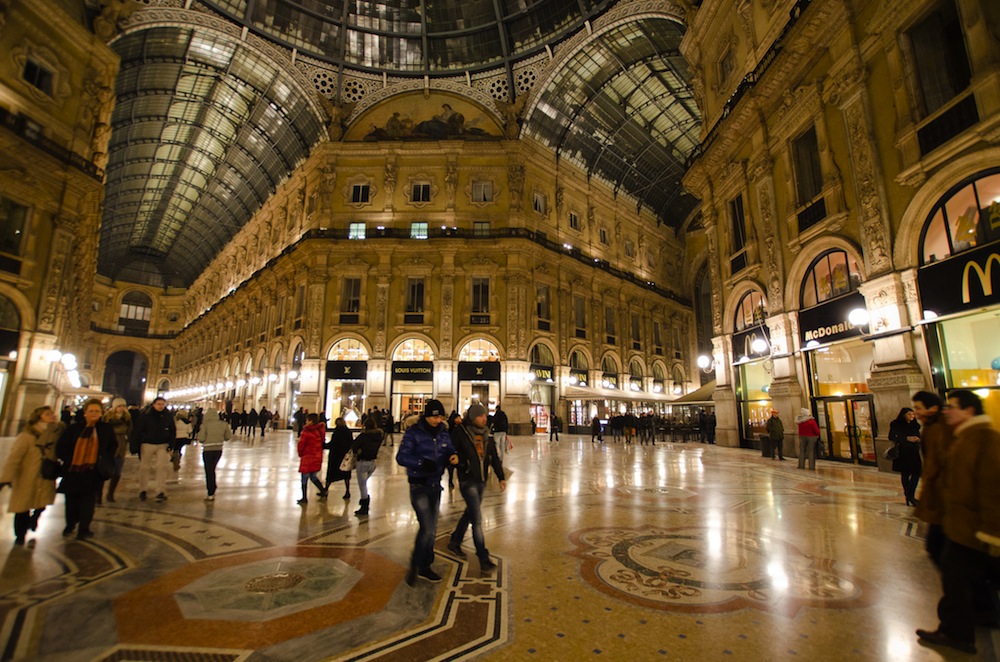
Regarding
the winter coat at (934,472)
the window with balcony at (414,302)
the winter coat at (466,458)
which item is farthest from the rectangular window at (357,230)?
the winter coat at (934,472)

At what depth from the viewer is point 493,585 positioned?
13.1 ft

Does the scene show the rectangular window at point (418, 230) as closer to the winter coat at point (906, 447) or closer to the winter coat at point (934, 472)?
the winter coat at point (906, 447)

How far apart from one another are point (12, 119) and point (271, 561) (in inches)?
916

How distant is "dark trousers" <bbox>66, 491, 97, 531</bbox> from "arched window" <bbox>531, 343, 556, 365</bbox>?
78.7 feet

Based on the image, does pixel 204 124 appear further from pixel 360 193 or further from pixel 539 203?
pixel 539 203

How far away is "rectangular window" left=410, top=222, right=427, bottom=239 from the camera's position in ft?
94.2

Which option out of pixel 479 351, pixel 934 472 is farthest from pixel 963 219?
pixel 479 351

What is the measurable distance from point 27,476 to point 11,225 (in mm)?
20202

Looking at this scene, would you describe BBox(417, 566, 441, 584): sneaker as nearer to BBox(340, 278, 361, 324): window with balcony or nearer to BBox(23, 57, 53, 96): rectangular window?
BBox(340, 278, 361, 324): window with balcony

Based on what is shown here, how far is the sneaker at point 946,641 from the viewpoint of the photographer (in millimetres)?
2877

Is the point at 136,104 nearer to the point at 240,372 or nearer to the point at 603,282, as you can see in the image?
the point at 240,372

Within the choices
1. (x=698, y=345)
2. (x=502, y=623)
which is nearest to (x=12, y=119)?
(x=502, y=623)

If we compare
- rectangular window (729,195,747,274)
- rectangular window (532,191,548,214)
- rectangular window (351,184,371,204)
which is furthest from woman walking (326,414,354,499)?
rectangular window (532,191,548,214)

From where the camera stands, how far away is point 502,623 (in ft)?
10.7
